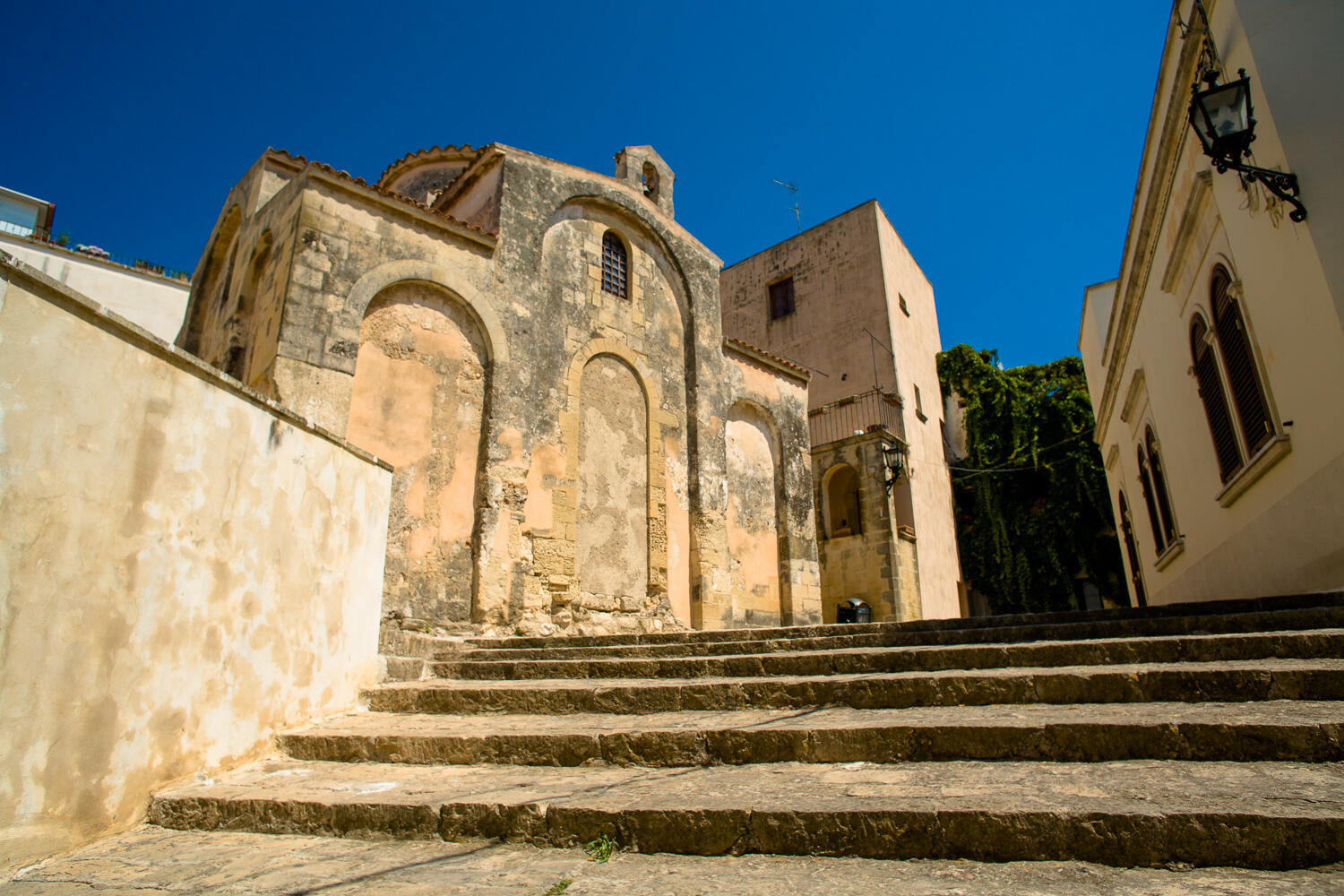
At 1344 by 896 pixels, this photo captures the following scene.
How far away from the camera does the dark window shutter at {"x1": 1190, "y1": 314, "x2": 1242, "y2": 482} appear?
319 inches

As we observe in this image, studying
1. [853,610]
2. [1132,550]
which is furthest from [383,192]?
[1132,550]

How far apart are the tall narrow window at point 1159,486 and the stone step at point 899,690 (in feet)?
29.4

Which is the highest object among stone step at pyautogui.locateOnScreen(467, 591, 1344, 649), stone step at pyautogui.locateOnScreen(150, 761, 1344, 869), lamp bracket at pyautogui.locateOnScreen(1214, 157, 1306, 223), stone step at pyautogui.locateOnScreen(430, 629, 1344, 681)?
lamp bracket at pyautogui.locateOnScreen(1214, 157, 1306, 223)

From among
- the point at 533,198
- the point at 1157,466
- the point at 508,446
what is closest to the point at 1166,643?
the point at 508,446

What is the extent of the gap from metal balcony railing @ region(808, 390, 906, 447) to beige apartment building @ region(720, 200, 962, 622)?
29 mm

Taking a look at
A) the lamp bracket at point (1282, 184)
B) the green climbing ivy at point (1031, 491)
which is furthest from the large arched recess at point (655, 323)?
the green climbing ivy at point (1031, 491)

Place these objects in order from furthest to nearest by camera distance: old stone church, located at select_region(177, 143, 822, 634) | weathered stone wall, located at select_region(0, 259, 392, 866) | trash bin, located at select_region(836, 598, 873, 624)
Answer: trash bin, located at select_region(836, 598, 873, 624), old stone church, located at select_region(177, 143, 822, 634), weathered stone wall, located at select_region(0, 259, 392, 866)

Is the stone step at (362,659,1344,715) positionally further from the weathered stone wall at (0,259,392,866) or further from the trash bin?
the trash bin

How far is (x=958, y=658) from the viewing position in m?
4.86

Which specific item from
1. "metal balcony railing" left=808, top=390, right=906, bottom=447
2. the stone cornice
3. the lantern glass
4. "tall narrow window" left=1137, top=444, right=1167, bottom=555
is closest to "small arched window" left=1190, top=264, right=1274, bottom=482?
the stone cornice

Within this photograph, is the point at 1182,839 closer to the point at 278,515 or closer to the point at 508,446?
the point at 278,515

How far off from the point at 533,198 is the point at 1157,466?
10.7 meters

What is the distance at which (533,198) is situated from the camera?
12.3 m

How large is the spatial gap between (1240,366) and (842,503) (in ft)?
39.6
